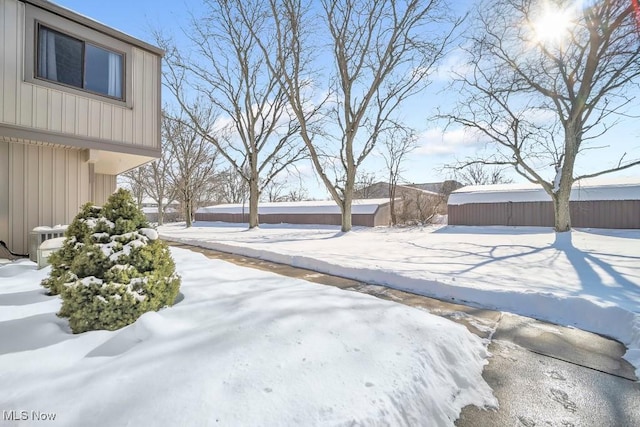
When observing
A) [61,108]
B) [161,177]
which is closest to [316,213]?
[161,177]

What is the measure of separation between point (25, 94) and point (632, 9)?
1724 centimetres

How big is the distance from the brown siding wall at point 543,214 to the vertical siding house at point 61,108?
16839 mm

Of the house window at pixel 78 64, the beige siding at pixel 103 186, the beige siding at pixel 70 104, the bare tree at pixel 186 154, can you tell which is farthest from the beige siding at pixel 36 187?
the bare tree at pixel 186 154

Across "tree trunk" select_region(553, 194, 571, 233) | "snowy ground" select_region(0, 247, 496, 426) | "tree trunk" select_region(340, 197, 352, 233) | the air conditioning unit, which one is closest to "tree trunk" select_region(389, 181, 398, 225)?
"tree trunk" select_region(340, 197, 352, 233)

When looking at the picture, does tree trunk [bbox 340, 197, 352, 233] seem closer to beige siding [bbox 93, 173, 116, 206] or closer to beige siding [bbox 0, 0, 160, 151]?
beige siding [bbox 0, 0, 160, 151]

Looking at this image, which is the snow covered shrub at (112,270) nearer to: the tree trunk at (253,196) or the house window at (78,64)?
the house window at (78,64)

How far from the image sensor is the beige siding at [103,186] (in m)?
8.11

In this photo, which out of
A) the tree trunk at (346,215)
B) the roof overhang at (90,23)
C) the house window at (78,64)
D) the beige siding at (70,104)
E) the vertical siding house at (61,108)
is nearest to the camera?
the beige siding at (70,104)

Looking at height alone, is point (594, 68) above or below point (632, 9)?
below

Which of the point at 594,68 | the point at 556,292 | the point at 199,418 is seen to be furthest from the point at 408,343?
the point at 594,68

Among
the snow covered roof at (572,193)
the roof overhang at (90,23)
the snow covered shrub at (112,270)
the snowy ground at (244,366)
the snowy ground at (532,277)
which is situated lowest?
the snowy ground at (532,277)

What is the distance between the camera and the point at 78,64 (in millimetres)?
5859

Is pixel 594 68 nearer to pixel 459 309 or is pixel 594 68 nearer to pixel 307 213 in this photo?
pixel 459 309

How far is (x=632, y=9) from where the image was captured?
9.50 metres
